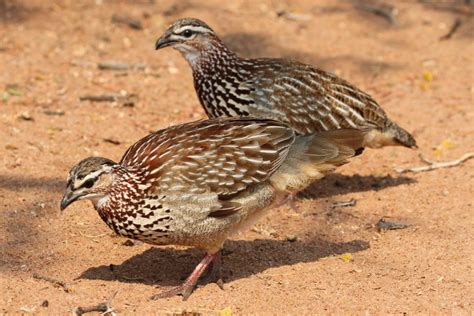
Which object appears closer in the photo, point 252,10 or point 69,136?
point 69,136

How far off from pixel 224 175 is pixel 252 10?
271 inches

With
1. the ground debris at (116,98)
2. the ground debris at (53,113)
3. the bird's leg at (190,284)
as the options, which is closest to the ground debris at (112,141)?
the ground debris at (53,113)

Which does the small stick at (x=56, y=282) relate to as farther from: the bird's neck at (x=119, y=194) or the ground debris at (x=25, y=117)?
→ the ground debris at (x=25, y=117)

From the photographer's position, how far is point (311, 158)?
7391 mm

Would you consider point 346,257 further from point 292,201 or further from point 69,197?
point 69,197

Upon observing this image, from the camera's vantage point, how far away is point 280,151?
7223mm

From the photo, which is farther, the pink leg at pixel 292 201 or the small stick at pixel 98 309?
the pink leg at pixel 292 201

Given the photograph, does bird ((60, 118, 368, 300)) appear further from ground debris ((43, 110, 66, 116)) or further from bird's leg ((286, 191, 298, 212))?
ground debris ((43, 110, 66, 116))

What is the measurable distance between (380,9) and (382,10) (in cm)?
6

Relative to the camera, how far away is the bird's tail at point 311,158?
7266mm

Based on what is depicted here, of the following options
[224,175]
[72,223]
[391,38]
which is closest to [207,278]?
[224,175]

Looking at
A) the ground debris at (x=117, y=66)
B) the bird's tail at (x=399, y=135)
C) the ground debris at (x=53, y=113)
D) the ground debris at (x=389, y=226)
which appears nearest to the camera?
the ground debris at (x=389, y=226)

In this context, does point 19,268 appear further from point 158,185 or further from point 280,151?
point 280,151

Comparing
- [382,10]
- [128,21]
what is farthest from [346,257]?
[382,10]
